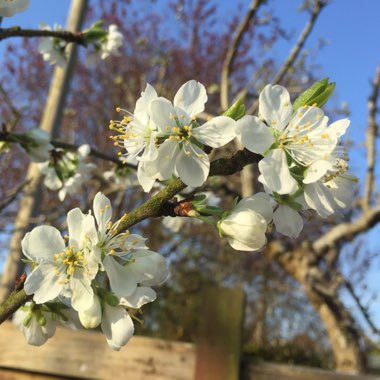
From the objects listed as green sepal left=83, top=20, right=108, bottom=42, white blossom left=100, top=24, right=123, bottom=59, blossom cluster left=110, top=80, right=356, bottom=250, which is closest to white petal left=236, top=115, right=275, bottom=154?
blossom cluster left=110, top=80, right=356, bottom=250

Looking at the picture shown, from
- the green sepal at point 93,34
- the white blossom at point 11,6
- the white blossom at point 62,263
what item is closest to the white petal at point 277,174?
the white blossom at point 62,263

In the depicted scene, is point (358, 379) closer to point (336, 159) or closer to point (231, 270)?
point (336, 159)

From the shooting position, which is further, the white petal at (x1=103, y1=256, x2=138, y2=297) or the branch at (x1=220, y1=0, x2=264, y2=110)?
the branch at (x1=220, y1=0, x2=264, y2=110)

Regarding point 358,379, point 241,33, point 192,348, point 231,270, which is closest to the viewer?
point 358,379

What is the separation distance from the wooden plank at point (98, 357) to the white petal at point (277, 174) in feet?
4.23

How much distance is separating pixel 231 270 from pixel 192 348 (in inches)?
202

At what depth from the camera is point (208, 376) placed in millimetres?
1621

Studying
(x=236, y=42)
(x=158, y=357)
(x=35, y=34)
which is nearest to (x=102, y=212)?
(x=35, y=34)

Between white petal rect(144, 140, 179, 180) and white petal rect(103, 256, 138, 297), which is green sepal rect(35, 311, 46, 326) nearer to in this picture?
white petal rect(103, 256, 138, 297)

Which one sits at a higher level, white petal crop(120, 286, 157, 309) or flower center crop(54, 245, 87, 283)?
flower center crop(54, 245, 87, 283)

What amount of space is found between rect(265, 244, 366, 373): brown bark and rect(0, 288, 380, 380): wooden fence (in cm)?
132

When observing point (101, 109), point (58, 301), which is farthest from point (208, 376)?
point (101, 109)

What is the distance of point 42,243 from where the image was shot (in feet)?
2.08

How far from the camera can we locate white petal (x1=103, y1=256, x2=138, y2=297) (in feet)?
1.88
